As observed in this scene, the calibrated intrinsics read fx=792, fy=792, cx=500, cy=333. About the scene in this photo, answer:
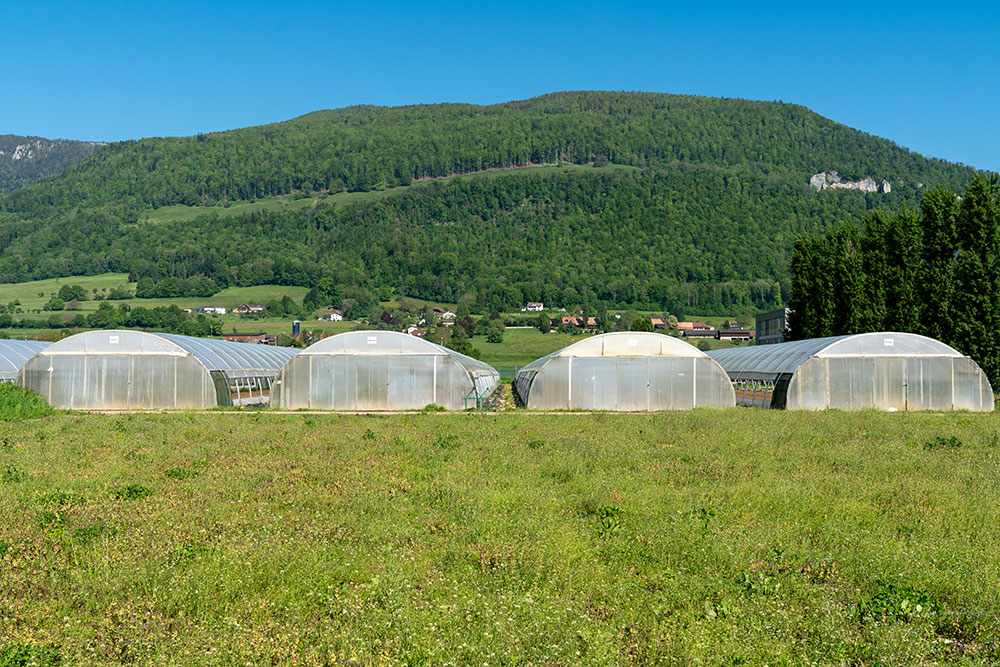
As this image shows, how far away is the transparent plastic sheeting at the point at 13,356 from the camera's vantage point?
142 feet

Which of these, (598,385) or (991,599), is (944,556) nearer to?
(991,599)

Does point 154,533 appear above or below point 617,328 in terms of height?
below

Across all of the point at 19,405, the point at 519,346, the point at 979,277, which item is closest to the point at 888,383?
the point at 979,277

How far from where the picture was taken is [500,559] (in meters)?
10.3

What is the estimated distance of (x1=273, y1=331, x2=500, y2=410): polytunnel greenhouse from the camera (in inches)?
1619

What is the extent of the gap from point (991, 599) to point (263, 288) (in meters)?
196

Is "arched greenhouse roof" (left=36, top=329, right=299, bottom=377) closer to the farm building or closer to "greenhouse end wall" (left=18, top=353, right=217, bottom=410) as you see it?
"greenhouse end wall" (left=18, top=353, right=217, bottom=410)

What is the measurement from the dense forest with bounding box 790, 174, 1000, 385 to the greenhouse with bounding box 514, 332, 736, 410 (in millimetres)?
18432

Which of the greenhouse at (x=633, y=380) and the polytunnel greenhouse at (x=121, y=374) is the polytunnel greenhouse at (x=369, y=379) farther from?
the polytunnel greenhouse at (x=121, y=374)

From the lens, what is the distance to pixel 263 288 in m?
194

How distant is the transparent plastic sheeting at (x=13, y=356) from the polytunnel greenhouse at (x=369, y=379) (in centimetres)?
1522

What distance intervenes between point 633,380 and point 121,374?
26573mm

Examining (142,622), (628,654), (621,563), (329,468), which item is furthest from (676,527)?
(329,468)

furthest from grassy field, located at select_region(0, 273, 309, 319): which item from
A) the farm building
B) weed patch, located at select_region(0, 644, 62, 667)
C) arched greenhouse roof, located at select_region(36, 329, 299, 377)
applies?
weed patch, located at select_region(0, 644, 62, 667)
